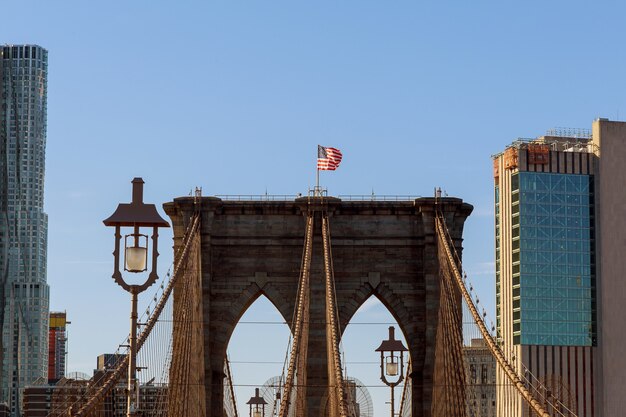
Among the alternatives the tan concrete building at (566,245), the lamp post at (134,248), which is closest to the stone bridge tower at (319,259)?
the lamp post at (134,248)

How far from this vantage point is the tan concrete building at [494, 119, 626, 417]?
16275 centimetres

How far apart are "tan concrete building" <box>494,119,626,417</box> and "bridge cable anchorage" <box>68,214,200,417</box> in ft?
324

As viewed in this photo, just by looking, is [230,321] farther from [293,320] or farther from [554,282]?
[554,282]

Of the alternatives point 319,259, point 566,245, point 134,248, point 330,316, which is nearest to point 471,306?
point 330,316

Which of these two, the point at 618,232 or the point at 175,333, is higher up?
the point at 618,232

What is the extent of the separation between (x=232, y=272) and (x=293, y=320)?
315 centimetres

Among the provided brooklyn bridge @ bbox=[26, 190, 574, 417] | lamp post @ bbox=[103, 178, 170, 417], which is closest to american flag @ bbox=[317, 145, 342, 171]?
brooklyn bridge @ bbox=[26, 190, 574, 417]

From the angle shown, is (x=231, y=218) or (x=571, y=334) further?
(x=571, y=334)

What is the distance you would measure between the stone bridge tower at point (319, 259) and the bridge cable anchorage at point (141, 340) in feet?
2.22

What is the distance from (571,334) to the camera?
163m

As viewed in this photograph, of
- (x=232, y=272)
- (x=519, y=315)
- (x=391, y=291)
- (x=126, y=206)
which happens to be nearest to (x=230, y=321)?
(x=232, y=272)

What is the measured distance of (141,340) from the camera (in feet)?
137

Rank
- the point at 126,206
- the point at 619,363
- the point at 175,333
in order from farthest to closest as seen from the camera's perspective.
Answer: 1. the point at 619,363
2. the point at 175,333
3. the point at 126,206

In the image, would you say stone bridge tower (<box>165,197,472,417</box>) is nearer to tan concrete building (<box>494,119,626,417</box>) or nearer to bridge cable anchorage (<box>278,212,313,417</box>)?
bridge cable anchorage (<box>278,212,313,417</box>)
